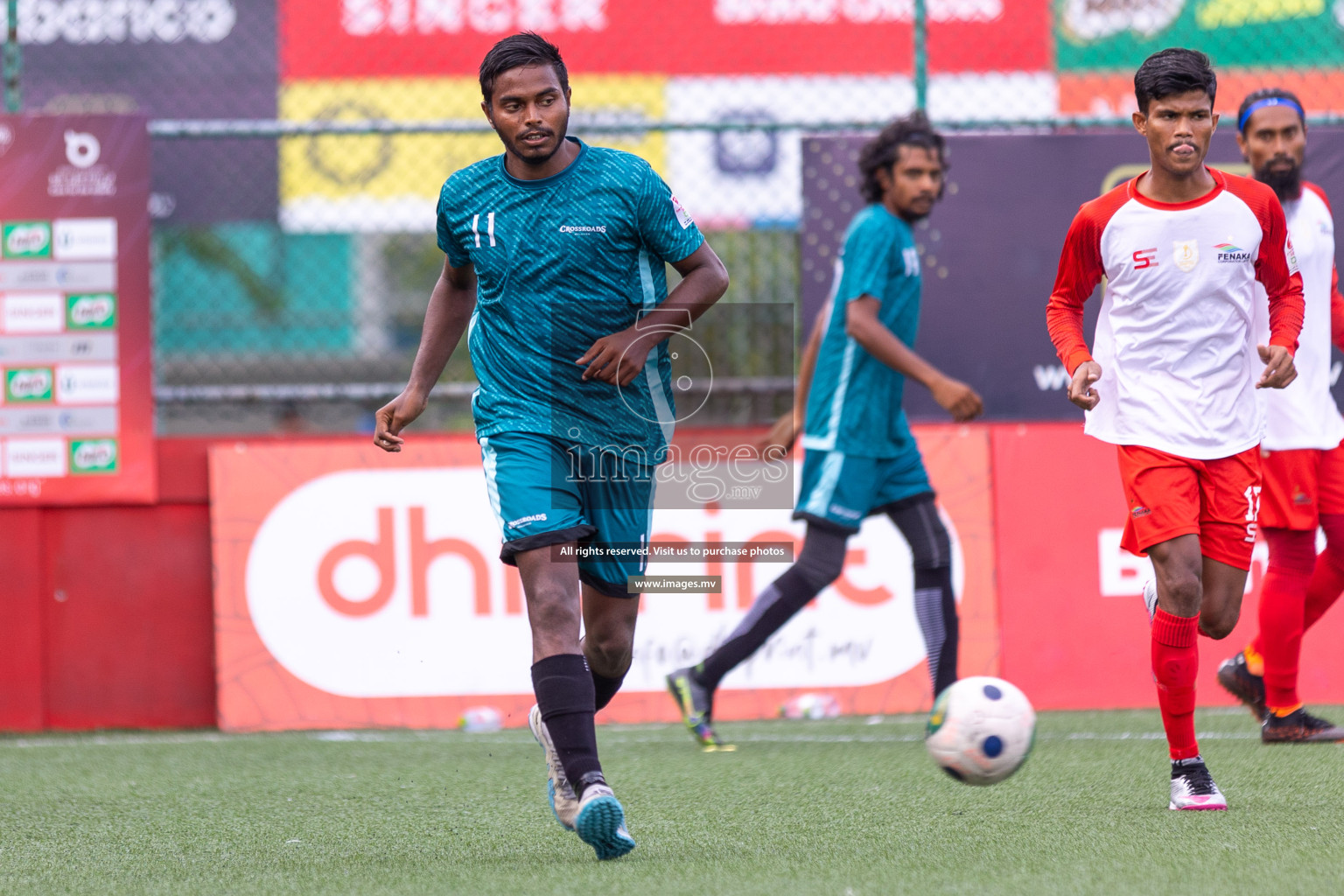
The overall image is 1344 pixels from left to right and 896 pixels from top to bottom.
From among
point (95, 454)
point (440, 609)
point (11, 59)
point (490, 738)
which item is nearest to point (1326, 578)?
point (490, 738)

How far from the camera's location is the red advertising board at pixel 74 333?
6.81 metres

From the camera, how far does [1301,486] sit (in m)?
5.36

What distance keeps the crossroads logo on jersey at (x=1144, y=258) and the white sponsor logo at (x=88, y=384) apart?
14.5 feet

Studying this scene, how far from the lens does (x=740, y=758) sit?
5.57m

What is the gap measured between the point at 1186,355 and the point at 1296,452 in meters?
1.41

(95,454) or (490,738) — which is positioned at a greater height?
(95,454)

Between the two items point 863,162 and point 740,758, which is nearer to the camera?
point 740,758

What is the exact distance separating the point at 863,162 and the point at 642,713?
2478mm

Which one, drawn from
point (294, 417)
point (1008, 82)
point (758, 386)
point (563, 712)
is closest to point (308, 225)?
point (294, 417)

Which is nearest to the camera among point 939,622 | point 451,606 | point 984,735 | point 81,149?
point 984,735

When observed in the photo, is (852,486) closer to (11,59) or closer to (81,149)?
(81,149)

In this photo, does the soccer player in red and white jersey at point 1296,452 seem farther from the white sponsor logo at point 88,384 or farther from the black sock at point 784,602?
the white sponsor logo at point 88,384

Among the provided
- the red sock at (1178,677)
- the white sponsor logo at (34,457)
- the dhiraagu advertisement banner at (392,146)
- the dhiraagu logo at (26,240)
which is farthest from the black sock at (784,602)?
the dhiraagu logo at (26,240)

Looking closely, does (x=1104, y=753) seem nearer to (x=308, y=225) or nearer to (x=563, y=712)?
(x=563, y=712)
